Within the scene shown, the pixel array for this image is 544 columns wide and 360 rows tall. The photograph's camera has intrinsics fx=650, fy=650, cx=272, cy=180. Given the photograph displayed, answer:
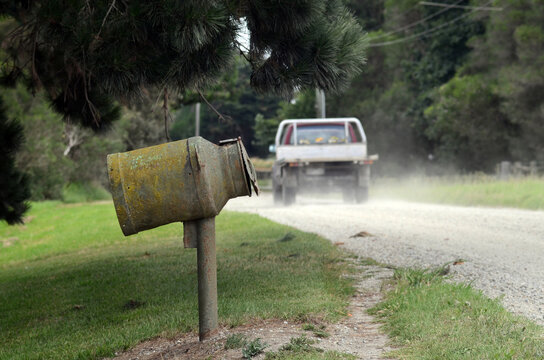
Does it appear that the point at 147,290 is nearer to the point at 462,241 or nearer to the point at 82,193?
the point at 462,241

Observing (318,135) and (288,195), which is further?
(318,135)

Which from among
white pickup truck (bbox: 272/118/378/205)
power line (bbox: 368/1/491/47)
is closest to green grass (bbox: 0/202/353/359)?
white pickup truck (bbox: 272/118/378/205)

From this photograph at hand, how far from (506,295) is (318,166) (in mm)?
13630

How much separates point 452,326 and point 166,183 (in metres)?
2.07

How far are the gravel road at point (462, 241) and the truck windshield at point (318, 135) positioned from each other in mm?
4403

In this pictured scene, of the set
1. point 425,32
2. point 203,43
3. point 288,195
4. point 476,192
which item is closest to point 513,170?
point 476,192

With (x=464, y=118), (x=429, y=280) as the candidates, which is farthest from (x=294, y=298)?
(x=464, y=118)

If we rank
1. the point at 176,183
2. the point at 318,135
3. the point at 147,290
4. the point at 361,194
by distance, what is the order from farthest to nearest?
the point at 318,135, the point at 361,194, the point at 147,290, the point at 176,183

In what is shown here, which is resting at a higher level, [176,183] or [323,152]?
[176,183]

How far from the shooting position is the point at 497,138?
3331 centimetres

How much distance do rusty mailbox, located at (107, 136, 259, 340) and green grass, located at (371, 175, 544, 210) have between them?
1267cm

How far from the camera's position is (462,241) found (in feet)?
30.7

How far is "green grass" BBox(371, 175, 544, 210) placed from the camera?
1642 cm

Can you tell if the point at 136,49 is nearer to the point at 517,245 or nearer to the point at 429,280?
the point at 429,280
